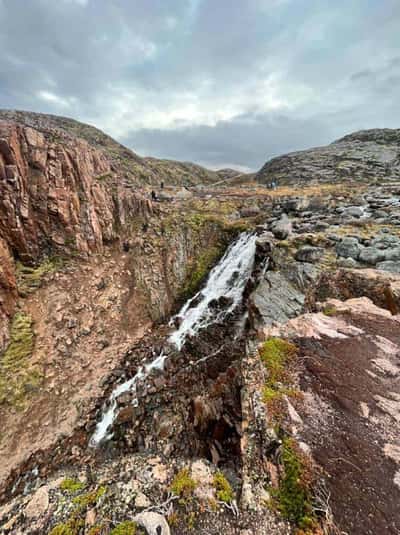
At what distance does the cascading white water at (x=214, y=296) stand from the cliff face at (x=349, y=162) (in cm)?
2838

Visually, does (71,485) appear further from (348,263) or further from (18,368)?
(348,263)

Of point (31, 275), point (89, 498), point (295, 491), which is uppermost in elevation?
point (31, 275)

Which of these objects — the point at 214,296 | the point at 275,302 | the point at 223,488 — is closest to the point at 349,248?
the point at 275,302

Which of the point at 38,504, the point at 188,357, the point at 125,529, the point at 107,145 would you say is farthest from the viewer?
the point at 107,145

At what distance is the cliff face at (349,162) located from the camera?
35.0m

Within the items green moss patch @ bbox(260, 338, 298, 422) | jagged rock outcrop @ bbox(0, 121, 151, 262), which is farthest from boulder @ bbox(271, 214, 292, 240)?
jagged rock outcrop @ bbox(0, 121, 151, 262)

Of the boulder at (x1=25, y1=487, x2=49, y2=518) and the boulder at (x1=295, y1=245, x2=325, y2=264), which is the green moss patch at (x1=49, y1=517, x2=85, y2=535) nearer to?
the boulder at (x1=25, y1=487, x2=49, y2=518)

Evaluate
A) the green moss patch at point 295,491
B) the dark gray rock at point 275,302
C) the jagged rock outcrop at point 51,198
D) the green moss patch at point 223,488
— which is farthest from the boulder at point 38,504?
the jagged rock outcrop at point 51,198

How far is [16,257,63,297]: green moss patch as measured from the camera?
1233 centimetres

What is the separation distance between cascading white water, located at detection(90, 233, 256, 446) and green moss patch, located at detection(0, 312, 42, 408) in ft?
13.0

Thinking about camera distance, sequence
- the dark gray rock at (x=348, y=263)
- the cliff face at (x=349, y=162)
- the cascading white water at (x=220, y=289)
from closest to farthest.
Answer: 1. the dark gray rock at (x=348, y=263)
2. the cascading white water at (x=220, y=289)
3. the cliff face at (x=349, y=162)

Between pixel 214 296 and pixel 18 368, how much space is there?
11.8 m

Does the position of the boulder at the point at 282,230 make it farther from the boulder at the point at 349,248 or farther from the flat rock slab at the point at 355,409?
the flat rock slab at the point at 355,409

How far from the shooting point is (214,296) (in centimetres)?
1584
